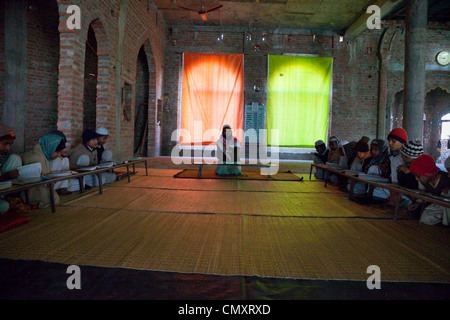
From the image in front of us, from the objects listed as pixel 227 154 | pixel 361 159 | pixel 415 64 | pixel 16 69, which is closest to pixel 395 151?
pixel 361 159

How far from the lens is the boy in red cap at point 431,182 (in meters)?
2.68

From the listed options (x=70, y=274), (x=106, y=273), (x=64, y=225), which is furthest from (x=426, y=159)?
(x=64, y=225)

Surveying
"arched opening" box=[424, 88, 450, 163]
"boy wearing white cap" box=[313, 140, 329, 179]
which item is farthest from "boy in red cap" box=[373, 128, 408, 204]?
"arched opening" box=[424, 88, 450, 163]

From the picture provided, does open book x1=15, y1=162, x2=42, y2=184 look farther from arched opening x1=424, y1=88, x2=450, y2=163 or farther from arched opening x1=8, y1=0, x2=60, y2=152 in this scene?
arched opening x1=424, y1=88, x2=450, y2=163

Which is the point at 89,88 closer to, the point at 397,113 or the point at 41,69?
the point at 41,69

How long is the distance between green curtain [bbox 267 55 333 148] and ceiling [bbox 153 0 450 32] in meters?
1.07

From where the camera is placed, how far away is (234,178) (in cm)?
542

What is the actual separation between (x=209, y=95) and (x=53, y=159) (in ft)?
21.4

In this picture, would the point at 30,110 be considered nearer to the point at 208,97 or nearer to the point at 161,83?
the point at 161,83

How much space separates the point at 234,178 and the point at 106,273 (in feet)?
12.8

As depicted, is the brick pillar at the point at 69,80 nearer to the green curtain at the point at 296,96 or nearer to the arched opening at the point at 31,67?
the arched opening at the point at 31,67

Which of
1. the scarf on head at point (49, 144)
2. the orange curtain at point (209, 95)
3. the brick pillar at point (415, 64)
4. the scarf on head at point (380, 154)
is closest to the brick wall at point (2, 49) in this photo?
the scarf on head at point (49, 144)

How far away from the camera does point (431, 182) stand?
2.75m

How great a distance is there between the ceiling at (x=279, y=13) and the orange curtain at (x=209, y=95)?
1.11 m
